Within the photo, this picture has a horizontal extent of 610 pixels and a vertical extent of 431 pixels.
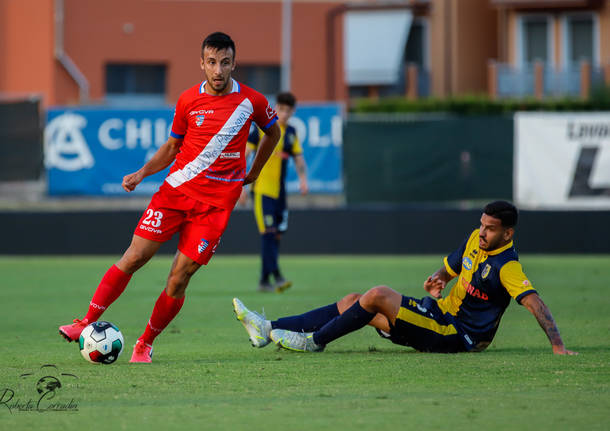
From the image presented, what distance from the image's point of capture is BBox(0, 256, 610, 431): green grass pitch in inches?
204

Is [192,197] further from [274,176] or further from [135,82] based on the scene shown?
[135,82]

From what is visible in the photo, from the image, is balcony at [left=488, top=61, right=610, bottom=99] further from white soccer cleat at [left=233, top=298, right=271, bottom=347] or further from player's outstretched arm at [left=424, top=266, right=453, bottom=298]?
white soccer cleat at [left=233, top=298, right=271, bottom=347]

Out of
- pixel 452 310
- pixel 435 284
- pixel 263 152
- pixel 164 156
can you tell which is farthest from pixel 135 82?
pixel 452 310

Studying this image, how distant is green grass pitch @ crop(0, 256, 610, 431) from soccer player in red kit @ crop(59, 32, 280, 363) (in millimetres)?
423

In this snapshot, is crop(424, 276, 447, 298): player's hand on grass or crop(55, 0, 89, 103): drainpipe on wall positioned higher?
crop(55, 0, 89, 103): drainpipe on wall

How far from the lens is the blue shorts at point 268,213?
12.6 metres

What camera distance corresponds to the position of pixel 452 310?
7215mm

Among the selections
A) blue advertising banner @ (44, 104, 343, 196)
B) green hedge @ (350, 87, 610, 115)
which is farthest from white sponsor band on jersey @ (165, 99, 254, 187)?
green hedge @ (350, 87, 610, 115)

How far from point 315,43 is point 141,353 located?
28.1 metres

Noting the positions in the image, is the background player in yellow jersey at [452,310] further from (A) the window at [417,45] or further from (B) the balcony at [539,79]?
(A) the window at [417,45]

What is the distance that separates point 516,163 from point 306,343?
1272cm

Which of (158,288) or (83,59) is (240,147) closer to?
(158,288)

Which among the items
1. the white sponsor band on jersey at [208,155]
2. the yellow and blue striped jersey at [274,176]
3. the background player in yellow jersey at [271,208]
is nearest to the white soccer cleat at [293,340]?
the white sponsor band on jersey at [208,155]

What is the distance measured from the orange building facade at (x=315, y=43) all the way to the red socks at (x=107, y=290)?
84.7 feet
